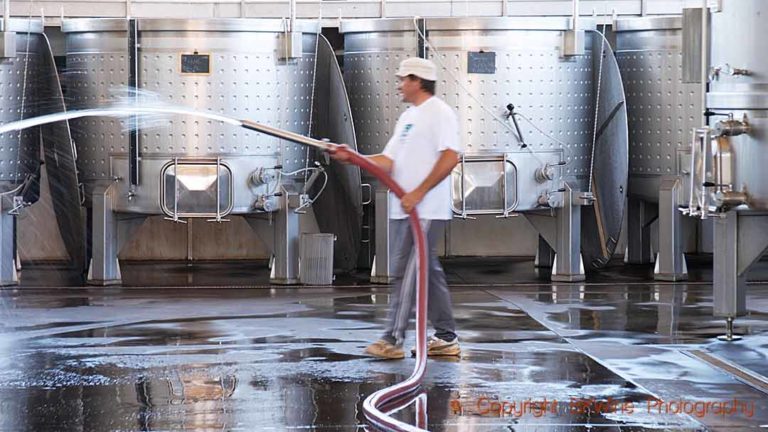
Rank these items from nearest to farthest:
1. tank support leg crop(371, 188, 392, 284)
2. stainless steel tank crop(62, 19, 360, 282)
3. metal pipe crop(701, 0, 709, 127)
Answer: metal pipe crop(701, 0, 709, 127) → stainless steel tank crop(62, 19, 360, 282) → tank support leg crop(371, 188, 392, 284)

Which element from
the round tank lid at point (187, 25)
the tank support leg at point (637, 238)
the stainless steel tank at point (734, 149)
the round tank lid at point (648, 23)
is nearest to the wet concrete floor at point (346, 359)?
the stainless steel tank at point (734, 149)

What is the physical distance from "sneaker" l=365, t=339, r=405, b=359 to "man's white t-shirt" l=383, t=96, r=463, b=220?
25.7 inches

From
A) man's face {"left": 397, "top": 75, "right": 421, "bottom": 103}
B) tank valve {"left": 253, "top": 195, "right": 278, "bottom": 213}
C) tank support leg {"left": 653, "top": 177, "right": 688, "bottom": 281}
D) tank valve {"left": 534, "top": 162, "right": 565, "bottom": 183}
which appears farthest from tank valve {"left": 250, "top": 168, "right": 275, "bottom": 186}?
man's face {"left": 397, "top": 75, "right": 421, "bottom": 103}

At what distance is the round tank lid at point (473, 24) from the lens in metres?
10.4

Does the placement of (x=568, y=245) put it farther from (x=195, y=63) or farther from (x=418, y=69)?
(x=418, y=69)

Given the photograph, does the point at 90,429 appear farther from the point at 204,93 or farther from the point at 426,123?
the point at 204,93

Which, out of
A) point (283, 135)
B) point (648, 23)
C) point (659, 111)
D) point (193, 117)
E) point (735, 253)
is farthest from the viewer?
point (659, 111)

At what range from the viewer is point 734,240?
6.94 m

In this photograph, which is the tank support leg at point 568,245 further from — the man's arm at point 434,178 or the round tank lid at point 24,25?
the round tank lid at point 24,25

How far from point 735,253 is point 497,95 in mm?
3753

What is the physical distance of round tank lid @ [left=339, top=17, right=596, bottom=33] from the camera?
10383mm

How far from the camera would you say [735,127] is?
6648 millimetres

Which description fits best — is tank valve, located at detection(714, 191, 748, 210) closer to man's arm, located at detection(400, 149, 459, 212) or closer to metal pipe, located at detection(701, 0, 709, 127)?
metal pipe, located at detection(701, 0, 709, 127)

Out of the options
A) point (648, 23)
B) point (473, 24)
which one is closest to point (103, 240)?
point (473, 24)
